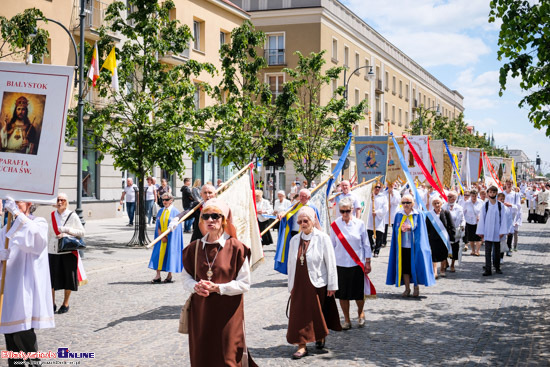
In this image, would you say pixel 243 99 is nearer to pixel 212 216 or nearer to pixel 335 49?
pixel 212 216

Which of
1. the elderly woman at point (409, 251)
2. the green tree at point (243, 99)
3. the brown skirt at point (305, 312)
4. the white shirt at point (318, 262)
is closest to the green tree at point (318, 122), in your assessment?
the green tree at point (243, 99)

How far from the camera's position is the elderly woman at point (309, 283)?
683 cm

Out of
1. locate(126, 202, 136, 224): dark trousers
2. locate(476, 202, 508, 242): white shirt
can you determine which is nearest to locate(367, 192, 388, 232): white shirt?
locate(476, 202, 508, 242): white shirt

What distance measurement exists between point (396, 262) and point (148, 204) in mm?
15452

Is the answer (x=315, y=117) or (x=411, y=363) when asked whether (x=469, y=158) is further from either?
(x=411, y=363)

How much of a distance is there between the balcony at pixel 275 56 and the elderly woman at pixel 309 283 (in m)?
37.9

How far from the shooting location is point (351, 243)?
823 centimetres

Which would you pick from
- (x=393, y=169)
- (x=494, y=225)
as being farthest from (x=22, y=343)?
(x=393, y=169)

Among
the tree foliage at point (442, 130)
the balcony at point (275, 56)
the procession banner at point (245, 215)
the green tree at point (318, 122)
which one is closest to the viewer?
the procession banner at point (245, 215)

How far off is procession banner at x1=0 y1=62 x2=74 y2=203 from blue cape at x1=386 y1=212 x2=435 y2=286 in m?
6.12

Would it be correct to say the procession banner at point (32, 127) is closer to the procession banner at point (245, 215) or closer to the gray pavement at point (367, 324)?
the gray pavement at point (367, 324)

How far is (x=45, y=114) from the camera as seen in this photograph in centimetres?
615

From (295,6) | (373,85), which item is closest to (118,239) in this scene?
(295,6)

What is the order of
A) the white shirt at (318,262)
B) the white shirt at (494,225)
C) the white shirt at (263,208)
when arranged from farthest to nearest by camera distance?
the white shirt at (263,208)
the white shirt at (494,225)
the white shirt at (318,262)
